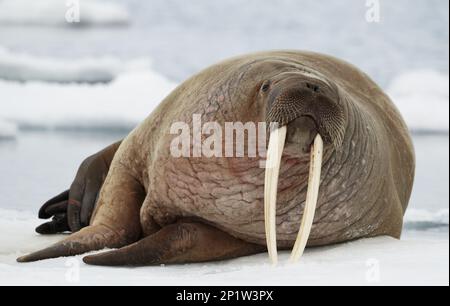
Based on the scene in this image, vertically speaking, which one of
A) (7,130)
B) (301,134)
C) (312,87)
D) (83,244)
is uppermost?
(312,87)

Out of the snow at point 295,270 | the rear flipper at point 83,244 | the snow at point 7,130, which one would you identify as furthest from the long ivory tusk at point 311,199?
the snow at point 7,130

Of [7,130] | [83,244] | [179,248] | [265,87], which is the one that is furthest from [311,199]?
[7,130]

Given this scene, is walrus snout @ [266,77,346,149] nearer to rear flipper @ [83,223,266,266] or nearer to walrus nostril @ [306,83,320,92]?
walrus nostril @ [306,83,320,92]

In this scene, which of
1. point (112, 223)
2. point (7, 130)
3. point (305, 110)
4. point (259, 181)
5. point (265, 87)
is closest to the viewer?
point (305, 110)

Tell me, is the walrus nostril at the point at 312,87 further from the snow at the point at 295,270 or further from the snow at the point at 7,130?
the snow at the point at 7,130

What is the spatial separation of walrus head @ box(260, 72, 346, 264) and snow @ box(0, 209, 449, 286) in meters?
0.21

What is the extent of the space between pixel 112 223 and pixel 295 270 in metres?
1.60

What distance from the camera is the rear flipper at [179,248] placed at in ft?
14.5

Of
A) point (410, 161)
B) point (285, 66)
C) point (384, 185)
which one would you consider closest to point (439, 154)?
point (410, 161)

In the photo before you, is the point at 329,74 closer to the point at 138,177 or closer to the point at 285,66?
the point at 285,66

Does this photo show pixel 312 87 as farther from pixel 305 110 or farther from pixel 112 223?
pixel 112 223

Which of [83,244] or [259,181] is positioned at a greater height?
[259,181]

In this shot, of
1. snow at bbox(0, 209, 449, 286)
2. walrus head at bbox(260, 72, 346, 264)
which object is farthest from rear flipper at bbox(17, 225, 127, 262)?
walrus head at bbox(260, 72, 346, 264)

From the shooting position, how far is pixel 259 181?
4.34 m
